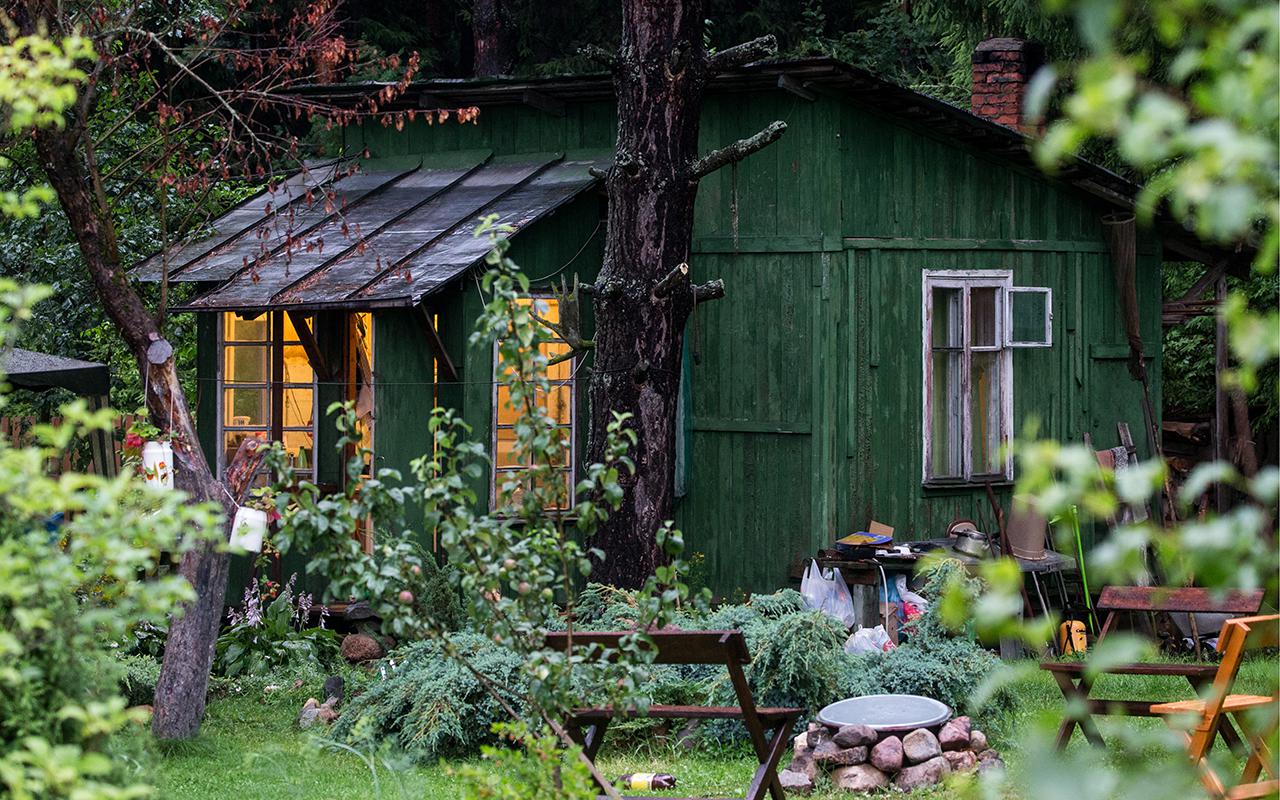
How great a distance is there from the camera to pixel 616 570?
11.6 metres

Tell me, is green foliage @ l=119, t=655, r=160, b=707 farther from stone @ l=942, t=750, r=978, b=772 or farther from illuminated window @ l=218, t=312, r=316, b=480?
stone @ l=942, t=750, r=978, b=772

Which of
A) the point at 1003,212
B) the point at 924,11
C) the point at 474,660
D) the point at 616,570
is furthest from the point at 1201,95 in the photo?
the point at 924,11

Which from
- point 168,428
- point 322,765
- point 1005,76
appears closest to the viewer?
point 322,765

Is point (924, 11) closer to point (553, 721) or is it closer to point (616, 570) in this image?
point (616, 570)

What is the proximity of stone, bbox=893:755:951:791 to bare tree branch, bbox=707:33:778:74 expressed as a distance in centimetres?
510

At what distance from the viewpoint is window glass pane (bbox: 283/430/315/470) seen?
13.5 metres

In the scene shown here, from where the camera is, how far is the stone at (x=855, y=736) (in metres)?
8.55

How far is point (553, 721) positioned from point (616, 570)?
5.58 metres

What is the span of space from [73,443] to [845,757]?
10.5 m

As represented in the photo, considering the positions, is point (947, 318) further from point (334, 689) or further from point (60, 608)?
point (60, 608)

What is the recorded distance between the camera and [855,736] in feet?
28.1

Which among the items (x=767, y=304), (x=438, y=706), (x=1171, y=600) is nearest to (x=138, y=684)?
(x=438, y=706)

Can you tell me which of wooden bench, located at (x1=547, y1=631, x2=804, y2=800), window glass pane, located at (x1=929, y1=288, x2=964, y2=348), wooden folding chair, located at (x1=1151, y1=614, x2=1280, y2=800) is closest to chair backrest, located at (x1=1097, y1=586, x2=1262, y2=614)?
wooden folding chair, located at (x1=1151, y1=614, x2=1280, y2=800)

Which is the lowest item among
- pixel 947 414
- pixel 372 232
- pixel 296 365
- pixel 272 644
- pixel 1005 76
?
pixel 272 644
